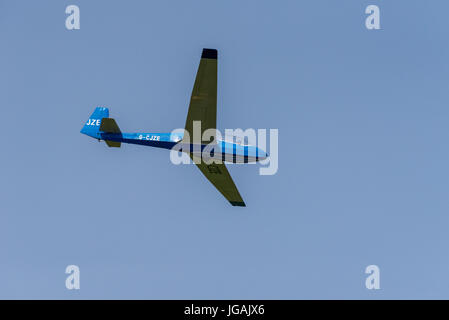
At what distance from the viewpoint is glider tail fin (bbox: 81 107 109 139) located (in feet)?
128

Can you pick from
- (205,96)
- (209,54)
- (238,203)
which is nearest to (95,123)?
(205,96)

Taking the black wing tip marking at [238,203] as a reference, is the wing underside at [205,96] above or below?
above

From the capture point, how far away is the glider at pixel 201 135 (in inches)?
1351

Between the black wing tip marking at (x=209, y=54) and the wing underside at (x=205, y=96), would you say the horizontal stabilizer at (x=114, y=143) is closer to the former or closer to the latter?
the wing underside at (x=205, y=96)

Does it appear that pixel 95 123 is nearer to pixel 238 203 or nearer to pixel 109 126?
pixel 109 126

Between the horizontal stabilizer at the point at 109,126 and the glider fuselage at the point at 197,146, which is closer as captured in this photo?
the glider fuselage at the point at 197,146

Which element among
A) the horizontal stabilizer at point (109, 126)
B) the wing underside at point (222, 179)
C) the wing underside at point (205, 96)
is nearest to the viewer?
the wing underside at point (205, 96)

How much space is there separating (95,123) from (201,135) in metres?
7.24

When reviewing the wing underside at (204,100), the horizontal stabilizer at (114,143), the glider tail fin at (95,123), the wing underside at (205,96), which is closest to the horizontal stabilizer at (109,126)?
the horizontal stabilizer at (114,143)

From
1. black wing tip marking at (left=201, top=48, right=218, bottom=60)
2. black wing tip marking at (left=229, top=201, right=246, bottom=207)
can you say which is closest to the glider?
black wing tip marking at (left=201, top=48, right=218, bottom=60)

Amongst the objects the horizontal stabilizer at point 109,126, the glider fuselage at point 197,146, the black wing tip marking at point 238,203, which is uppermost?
the horizontal stabilizer at point 109,126

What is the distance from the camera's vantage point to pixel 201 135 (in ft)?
119
